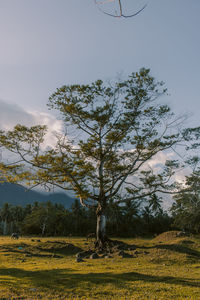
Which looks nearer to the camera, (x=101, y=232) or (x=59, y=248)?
(x=59, y=248)

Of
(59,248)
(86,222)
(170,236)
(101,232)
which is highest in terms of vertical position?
(86,222)

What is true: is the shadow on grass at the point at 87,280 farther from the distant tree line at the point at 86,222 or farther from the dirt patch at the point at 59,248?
the distant tree line at the point at 86,222

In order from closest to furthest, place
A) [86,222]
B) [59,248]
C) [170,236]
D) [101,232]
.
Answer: [59,248] < [101,232] < [170,236] < [86,222]

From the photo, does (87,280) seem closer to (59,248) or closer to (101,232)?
(59,248)

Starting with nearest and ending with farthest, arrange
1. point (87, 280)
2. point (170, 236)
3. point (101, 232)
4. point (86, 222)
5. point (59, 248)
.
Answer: point (87, 280)
point (59, 248)
point (101, 232)
point (170, 236)
point (86, 222)

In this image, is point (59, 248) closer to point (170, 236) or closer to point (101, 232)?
point (101, 232)

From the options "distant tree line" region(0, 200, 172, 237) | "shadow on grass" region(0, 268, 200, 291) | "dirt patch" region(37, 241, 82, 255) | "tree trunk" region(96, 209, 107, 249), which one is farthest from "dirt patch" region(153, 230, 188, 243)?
"distant tree line" region(0, 200, 172, 237)

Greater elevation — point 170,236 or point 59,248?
point 170,236

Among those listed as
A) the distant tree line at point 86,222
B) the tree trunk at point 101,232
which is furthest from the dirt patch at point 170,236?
the distant tree line at point 86,222

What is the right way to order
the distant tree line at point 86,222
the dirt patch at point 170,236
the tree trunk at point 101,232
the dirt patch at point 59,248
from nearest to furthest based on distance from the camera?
Result: 1. the dirt patch at point 59,248
2. the tree trunk at point 101,232
3. the dirt patch at point 170,236
4. the distant tree line at point 86,222

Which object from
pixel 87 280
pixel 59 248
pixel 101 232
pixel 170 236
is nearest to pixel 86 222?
pixel 170 236

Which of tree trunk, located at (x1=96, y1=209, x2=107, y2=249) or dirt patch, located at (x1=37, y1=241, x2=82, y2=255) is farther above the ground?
tree trunk, located at (x1=96, y1=209, x2=107, y2=249)

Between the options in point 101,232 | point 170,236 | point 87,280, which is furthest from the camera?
point 170,236

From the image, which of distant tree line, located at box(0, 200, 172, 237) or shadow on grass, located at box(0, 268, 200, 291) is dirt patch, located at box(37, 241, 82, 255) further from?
A: distant tree line, located at box(0, 200, 172, 237)
